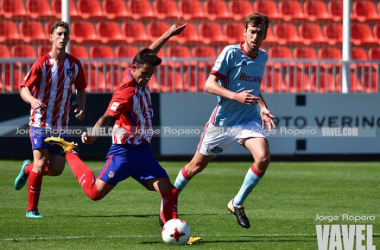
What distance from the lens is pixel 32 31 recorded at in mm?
17391

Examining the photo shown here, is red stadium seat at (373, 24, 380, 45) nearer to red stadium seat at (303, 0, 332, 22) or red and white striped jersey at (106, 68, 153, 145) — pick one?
red stadium seat at (303, 0, 332, 22)

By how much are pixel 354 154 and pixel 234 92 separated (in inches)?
355

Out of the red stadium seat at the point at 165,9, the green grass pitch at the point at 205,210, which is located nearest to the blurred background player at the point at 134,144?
the green grass pitch at the point at 205,210

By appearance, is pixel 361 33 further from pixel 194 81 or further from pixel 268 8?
pixel 194 81

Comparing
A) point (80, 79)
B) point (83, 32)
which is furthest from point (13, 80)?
point (80, 79)

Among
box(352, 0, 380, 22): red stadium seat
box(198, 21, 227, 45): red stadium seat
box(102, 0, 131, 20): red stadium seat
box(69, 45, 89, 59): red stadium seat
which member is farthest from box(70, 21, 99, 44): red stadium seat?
box(352, 0, 380, 22): red stadium seat

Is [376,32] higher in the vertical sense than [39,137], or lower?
higher

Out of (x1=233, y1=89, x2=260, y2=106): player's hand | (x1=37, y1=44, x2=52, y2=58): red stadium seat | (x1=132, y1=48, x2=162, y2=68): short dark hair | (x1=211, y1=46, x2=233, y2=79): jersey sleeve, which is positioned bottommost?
(x1=233, y1=89, x2=260, y2=106): player's hand

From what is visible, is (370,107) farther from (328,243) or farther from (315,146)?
(328,243)

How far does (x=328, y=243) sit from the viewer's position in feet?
21.2

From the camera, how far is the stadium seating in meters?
17.5

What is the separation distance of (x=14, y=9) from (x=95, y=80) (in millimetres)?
3338

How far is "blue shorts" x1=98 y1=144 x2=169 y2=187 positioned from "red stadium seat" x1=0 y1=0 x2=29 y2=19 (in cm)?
1144

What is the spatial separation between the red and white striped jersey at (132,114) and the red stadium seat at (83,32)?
10865 millimetres
